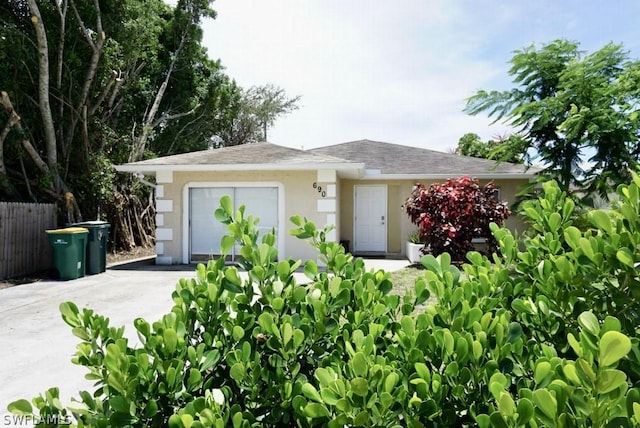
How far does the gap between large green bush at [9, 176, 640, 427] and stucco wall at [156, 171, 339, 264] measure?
34.1ft

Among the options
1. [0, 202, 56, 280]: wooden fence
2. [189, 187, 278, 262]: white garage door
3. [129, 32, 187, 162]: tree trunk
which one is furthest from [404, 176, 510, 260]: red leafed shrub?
[129, 32, 187, 162]: tree trunk

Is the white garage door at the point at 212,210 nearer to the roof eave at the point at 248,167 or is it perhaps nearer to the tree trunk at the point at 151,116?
the roof eave at the point at 248,167

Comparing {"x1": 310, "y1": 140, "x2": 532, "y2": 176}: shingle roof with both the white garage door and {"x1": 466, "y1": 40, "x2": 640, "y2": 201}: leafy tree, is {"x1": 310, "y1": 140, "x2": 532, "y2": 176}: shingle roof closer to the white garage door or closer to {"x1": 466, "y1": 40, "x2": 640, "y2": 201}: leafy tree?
{"x1": 466, "y1": 40, "x2": 640, "y2": 201}: leafy tree

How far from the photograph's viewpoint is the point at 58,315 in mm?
6980

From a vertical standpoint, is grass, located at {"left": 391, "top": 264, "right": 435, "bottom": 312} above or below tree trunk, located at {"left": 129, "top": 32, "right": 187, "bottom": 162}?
below

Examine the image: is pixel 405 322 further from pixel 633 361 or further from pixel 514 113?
pixel 514 113

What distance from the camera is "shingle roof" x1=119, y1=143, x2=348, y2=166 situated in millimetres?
12234

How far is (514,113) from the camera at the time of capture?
1048 centimetres

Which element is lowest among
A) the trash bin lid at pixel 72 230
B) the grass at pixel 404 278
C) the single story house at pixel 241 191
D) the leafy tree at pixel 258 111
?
the grass at pixel 404 278

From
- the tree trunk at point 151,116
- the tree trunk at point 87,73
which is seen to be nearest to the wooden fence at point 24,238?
the tree trunk at point 87,73

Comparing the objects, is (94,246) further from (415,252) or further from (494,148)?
(494,148)

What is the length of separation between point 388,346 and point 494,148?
1138 centimetres

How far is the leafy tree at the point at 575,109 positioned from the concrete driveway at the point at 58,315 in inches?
194

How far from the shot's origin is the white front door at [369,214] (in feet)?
51.8
